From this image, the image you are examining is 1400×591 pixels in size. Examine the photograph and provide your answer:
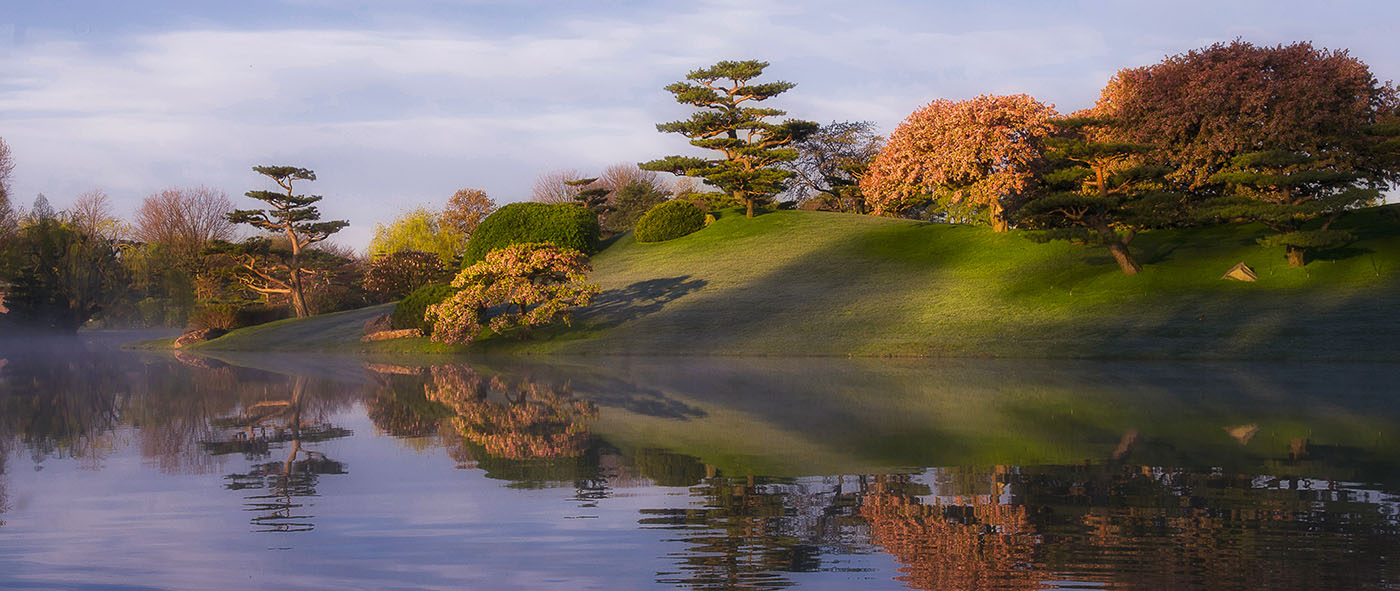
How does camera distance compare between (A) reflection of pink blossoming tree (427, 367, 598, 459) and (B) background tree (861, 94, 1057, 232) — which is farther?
(B) background tree (861, 94, 1057, 232)

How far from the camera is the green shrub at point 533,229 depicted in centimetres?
5512

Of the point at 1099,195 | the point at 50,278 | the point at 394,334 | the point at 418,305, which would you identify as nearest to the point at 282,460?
the point at 418,305

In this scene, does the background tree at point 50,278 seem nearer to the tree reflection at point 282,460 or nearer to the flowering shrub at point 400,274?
the flowering shrub at point 400,274

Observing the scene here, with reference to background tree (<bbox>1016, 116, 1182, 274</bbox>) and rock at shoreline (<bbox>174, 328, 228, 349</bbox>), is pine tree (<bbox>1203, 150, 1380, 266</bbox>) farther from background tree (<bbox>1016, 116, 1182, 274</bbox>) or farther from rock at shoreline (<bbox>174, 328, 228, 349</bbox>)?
rock at shoreline (<bbox>174, 328, 228, 349</bbox>)

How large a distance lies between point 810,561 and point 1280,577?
2.61 metres

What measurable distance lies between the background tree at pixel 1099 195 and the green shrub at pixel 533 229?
2433 centimetres

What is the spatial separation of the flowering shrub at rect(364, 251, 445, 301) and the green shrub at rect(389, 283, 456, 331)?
15.6 m

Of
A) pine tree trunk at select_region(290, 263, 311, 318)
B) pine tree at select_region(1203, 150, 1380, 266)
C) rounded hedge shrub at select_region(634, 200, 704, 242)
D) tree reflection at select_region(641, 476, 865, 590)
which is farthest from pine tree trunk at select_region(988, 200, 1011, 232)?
tree reflection at select_region(641, 476, 865, 590)

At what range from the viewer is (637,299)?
45406mm

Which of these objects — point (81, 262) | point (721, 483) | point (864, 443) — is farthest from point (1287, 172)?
point (81, 262)

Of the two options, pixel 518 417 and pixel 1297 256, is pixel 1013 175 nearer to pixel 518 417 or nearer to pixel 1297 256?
pixel 1297 256

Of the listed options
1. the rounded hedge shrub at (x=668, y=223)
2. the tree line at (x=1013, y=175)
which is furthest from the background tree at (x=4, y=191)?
the rounded hedge shrub at (x=668, y=223)

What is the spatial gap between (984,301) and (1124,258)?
6224mm

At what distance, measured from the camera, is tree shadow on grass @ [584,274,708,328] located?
42.5 metres
